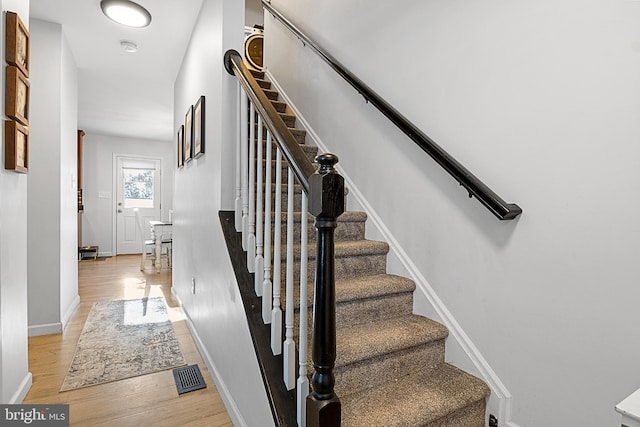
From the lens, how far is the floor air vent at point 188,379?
2.02 meters

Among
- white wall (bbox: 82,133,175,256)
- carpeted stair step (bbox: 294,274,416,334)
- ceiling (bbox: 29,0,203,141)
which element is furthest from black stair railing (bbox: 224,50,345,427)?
white wall (bbox: 82,133,175,256)

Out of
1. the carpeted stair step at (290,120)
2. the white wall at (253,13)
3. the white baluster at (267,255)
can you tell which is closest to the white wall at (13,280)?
the white baluster at (267,255)

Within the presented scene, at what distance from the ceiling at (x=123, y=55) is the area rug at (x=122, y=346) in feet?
8.18

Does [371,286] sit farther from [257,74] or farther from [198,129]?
[257,74]

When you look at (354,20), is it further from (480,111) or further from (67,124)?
(67,124)

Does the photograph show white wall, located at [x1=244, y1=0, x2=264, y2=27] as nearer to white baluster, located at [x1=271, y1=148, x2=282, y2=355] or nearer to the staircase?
the staircase

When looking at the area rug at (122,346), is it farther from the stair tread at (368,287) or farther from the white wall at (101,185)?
the white wall at (101,185)

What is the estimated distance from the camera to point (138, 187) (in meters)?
7.55

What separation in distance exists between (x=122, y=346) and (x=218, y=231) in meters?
1.50

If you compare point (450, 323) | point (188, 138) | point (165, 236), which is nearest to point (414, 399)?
point (450, 323)

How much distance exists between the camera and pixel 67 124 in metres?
3.17

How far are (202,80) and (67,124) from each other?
1.76 metres

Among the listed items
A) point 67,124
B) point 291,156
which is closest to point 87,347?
point 67,124

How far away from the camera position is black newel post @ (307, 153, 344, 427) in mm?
895
